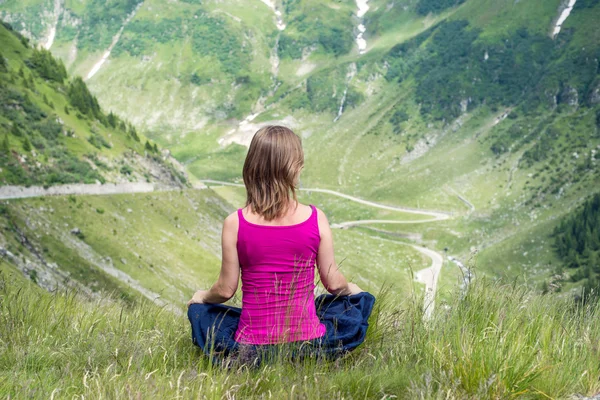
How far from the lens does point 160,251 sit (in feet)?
241

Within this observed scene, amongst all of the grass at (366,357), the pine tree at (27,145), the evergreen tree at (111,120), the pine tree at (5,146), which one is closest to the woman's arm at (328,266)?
the grass at (366,357)

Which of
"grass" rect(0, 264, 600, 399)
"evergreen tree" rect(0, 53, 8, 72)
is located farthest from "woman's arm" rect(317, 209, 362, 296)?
"evergreen tree" rect(0, 53, 8, 72)

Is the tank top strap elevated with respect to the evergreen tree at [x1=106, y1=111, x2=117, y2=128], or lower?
elevated

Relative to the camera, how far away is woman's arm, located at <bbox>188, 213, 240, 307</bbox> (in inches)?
241

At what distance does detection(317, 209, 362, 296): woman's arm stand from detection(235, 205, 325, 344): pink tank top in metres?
0.12

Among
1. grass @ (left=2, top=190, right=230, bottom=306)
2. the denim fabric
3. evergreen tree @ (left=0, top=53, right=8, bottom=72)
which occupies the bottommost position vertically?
grass @ (left=2, top=190, right=230, bottom=306)

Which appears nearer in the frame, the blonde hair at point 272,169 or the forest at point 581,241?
the blonde hair at point 272,169

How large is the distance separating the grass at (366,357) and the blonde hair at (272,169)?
1.71 m

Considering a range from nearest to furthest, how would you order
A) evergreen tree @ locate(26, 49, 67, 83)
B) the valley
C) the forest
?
1. the valley
2. evergreen tree @ locate(26, 49, 67, 83)
3. the forest

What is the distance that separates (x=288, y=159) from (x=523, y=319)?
335cm

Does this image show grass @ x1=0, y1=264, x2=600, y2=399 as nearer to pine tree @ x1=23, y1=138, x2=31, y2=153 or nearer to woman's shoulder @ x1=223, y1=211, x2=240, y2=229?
woman's shoulder @ x1=223, y1=211, x2=240, y2=229

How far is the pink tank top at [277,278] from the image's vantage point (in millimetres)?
6044

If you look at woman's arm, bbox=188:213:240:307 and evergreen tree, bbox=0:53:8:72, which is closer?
woman's arm, bbox=188:213:240:307

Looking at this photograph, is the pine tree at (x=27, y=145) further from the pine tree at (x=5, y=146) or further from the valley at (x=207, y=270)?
the pine tree at (x=5, y=146)
